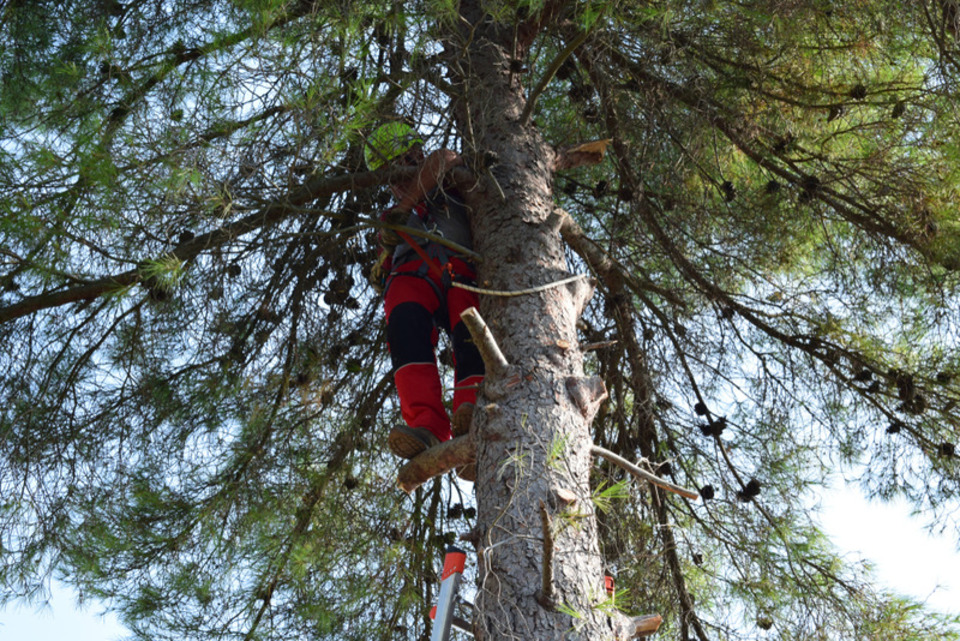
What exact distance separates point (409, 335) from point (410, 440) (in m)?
0.39

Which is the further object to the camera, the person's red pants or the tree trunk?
the person's red pants

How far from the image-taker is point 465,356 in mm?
3000

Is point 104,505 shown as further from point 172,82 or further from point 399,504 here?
point 172,82

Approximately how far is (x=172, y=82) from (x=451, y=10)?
Answer: 119 cm

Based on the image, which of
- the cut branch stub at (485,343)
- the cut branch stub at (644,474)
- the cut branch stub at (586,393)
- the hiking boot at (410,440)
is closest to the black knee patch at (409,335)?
the hiking boot at (410,440)

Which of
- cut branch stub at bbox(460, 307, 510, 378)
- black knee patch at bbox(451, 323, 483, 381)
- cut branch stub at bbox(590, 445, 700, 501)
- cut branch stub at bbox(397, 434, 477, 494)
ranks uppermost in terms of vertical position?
black knee patch at bbox(451, 323, 483, 381)

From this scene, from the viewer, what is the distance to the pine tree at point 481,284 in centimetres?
276

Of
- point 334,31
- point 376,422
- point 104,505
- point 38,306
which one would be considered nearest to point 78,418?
point 104,505

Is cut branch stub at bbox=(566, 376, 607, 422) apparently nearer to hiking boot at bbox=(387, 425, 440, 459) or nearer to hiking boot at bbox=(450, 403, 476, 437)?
hiking boot at bbox=(450, 403, 476, 437)

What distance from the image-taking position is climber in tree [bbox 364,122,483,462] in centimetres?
278

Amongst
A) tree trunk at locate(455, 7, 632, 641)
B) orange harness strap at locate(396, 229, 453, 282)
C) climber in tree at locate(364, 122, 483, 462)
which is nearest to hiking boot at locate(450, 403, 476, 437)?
climber in tree at locate(364, 122, 483, 462)

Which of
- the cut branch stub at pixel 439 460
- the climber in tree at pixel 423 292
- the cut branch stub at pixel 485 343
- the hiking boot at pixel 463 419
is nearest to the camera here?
the cut branch stub at pixel 485 343

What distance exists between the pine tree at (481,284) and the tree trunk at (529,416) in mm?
20

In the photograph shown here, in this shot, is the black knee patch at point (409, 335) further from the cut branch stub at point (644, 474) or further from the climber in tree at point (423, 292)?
the cut branch stub at point (644, 474)
